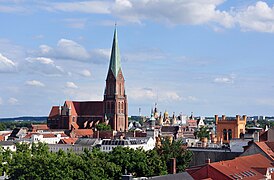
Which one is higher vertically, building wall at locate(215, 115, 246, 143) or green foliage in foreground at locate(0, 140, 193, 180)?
building wall at locate(215, 115, 246, 143)

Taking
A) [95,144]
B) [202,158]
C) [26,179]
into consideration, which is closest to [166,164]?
[202,158]

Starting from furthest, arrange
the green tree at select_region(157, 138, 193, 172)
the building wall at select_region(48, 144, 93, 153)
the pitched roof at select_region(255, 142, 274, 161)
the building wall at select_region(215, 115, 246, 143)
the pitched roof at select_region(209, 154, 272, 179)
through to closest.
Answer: the building wall at select_region(48, 144, 93, 153) < the building wall at select_region(215, 115, 246, 143) < the green tree at select_region(157, 138, 193, 172) < the pitched roof at select_region(255, 142, 274, 161) < the pitched roof at select_region(209, 154, 272, 179)

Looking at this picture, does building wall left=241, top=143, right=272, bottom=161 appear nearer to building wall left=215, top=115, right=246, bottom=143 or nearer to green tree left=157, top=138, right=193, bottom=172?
green tree left=157, top=138, right=193, bottom=172

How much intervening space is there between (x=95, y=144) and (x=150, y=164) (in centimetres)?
5836

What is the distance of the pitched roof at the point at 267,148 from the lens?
10096 centimetres

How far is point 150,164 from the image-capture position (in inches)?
4023

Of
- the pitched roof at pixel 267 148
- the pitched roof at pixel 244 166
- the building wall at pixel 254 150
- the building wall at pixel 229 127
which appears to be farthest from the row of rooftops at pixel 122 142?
the pitched roof at pixel 244 166

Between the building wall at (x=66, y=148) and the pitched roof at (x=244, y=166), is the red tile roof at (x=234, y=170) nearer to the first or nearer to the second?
the pitched roof at (x=244, y=166)

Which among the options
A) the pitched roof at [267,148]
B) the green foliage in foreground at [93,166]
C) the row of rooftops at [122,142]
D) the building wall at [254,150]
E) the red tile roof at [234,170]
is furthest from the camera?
the row of rooftops at [122,142]

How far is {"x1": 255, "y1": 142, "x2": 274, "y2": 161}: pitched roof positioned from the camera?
10096cm

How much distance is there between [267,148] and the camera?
104 metres

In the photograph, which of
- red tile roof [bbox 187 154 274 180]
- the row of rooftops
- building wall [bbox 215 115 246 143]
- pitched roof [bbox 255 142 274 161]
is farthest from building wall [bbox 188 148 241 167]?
the row of rooftops

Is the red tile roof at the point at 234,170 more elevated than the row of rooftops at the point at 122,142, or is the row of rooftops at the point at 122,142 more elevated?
the row of rooftops at the point at 122,142

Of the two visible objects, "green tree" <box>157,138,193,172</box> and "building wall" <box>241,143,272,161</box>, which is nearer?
"building wall" <box>241,143,272,161</box>
